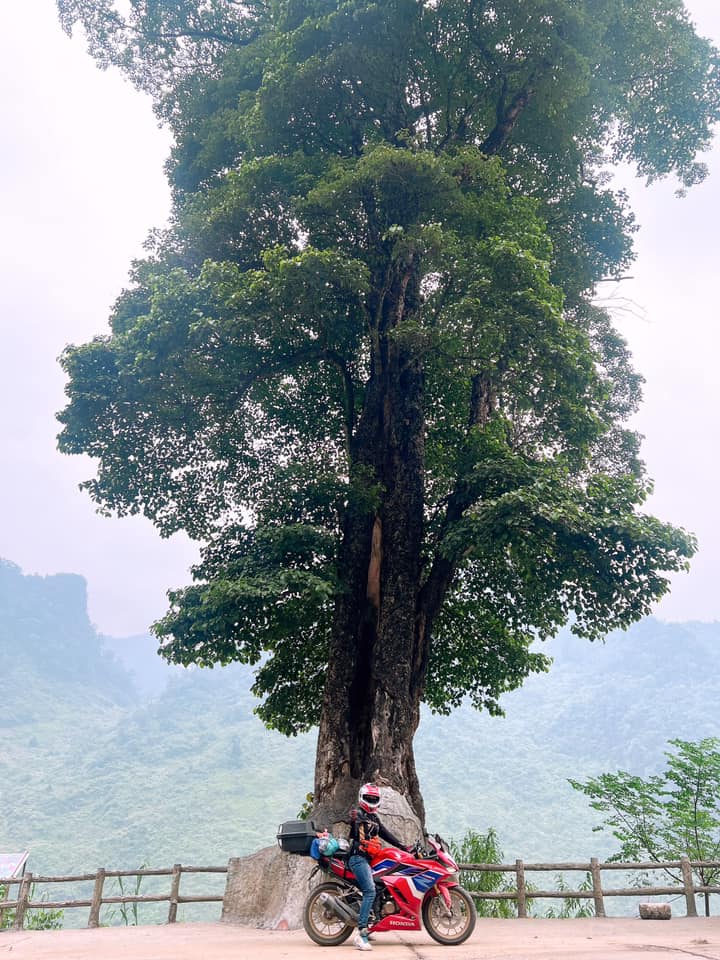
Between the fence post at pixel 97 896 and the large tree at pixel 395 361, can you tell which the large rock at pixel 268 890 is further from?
the fence post at pixel 97 896

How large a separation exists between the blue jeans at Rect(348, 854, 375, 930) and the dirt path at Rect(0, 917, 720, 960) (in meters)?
0.31

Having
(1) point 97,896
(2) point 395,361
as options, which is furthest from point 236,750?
(2) point 395,361

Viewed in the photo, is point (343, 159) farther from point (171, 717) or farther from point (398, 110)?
point (171, 717)

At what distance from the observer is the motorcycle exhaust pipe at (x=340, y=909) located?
289 inches

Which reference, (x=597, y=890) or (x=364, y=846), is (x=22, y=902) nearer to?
(x=364, y=846)

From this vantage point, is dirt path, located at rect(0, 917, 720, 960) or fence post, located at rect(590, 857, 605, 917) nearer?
dirt path, located at rect(0, 917, 720, 960)

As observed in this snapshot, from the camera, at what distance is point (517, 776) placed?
8375 cm

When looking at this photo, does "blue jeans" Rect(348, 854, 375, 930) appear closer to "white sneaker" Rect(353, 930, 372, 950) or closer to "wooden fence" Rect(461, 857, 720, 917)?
"white sneaker" Rect(353, 930, 372, 950)

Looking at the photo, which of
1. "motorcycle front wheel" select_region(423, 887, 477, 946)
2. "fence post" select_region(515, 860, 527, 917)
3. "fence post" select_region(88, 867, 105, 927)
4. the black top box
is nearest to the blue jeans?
the black top box

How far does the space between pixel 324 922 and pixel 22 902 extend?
32.4 feet

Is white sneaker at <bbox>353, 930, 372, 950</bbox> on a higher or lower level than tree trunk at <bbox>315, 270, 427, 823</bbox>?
lower

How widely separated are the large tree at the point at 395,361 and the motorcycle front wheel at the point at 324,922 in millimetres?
3620

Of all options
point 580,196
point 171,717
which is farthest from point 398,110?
point 171,717

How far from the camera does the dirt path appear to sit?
21.8 feet
